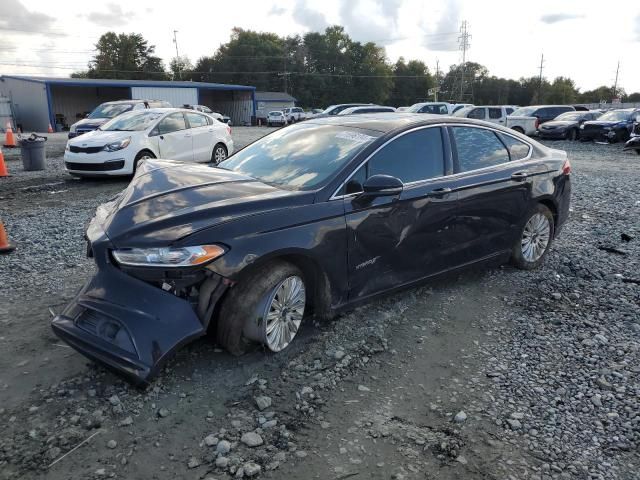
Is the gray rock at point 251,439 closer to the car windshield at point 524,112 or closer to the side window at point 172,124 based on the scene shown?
the side window at point 172,124

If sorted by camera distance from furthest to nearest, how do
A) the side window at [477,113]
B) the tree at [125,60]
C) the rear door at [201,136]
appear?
the tree at [125,60] < the side window at [477,113] < the rear door at [201,136]

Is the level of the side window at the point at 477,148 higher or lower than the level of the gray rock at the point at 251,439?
higher

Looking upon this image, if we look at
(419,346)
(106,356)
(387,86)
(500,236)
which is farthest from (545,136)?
(387,86)

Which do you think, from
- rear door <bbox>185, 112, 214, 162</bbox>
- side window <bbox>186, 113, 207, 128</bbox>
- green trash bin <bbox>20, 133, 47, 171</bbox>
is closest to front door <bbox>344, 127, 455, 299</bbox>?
rear door <bbox>185, 112, 214, 162</bbox>

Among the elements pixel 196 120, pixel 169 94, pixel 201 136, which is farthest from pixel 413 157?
pixel 169 94

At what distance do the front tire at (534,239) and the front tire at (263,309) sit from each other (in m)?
2.82

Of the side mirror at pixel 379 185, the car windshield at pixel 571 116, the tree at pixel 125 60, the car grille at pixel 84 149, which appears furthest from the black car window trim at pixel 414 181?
the tree at pixel 125 60

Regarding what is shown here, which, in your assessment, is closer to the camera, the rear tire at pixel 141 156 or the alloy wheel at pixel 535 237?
the alloy wheel at pixel 535 237

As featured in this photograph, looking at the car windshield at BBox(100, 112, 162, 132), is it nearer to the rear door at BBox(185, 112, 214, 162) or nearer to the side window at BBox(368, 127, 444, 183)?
the rear door at BBox(185, 112, 214, 162)

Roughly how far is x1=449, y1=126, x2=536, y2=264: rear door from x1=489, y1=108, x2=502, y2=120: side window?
2181 centimetres

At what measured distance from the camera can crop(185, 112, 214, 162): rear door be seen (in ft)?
40.3

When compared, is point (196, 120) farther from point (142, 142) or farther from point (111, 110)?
point (111, 110)

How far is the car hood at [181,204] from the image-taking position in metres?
3.18

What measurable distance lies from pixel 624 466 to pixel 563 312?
6.74ft
